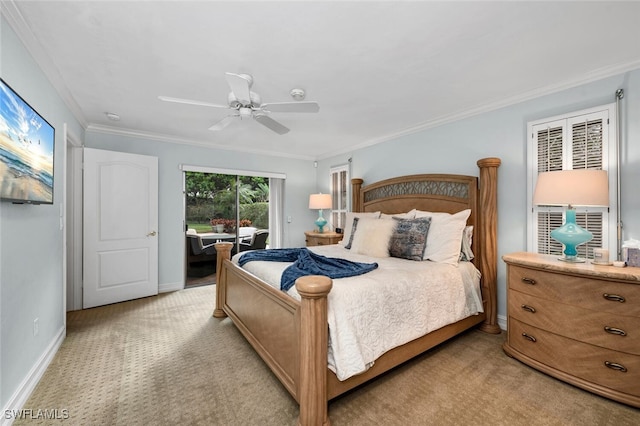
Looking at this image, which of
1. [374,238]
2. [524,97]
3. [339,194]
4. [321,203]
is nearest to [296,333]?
[374,238]

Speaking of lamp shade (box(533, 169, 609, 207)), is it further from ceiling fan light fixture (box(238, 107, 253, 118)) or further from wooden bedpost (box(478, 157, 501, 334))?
ceiling fan light fixture (box(238, 107, 253, 118))

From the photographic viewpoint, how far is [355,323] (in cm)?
167

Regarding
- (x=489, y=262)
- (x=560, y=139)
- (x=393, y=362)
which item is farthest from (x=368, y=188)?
(x=393, y=362)

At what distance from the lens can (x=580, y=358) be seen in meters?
1.88

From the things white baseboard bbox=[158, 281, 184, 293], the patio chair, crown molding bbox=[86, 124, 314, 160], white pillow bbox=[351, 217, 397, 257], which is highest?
crown molding bbox=[86, 124, 314, 160]

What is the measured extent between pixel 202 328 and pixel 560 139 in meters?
3.92

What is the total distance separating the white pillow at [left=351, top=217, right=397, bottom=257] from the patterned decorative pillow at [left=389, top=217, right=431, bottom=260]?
64 millimetres

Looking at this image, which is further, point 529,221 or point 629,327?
point 529,221

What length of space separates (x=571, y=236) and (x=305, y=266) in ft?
6.66

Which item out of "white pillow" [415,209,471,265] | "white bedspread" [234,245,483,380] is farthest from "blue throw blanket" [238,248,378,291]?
"white pillow" [415,209,471,265]

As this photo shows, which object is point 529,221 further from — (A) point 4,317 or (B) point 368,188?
(A) point 4,317

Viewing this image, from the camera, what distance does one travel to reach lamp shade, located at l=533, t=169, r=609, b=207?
6.28 feet

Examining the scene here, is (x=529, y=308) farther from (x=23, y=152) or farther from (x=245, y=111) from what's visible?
(x=23, y=152)

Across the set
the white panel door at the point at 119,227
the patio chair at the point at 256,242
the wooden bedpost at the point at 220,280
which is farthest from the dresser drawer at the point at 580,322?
the white panel door at the point at 119,227
